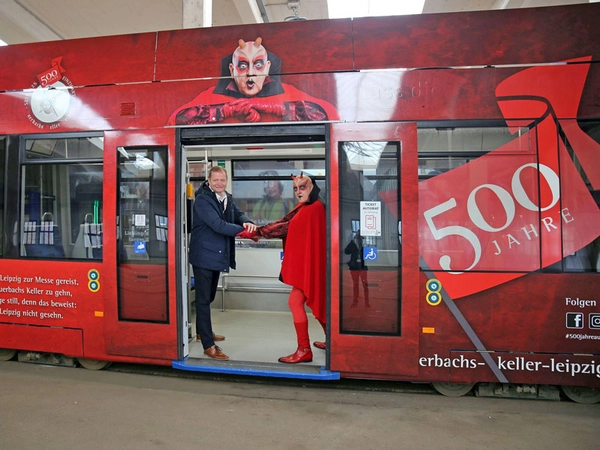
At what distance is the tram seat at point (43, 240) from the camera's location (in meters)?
4.07

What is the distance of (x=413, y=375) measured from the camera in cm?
343

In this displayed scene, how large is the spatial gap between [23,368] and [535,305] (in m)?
4.97

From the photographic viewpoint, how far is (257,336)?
4.79m

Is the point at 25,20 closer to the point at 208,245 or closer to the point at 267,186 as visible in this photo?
the point at 267,186

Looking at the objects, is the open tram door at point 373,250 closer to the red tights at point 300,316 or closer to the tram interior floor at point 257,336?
the red tights at point 300,316

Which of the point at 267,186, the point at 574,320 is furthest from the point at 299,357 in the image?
the point at 267,186

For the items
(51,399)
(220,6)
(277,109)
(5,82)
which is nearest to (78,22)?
(220,6)

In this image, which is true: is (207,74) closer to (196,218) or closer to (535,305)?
(196,218)

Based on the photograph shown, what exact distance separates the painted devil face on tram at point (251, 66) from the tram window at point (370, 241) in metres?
0.97

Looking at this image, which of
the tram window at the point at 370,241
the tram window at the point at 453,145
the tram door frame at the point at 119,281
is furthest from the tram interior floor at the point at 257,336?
the tram window at the point at 453,145

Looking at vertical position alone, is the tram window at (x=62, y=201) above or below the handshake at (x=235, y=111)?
below

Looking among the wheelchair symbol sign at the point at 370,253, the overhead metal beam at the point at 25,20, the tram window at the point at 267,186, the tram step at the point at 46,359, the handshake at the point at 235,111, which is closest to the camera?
the wheelchair symbol sign at the point at 370,253

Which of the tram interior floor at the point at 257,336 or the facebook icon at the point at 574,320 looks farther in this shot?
the tram interior floor at the point at 257,336

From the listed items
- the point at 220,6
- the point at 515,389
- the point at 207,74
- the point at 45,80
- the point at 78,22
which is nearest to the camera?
the point at 515,389
